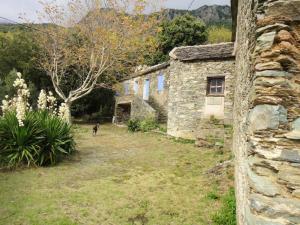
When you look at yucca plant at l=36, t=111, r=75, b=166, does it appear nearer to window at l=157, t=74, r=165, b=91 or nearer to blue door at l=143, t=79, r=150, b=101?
window at l=157, t=74, r=165, b=91

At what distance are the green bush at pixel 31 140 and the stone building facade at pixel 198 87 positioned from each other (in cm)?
653

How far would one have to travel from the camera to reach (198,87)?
14.4m

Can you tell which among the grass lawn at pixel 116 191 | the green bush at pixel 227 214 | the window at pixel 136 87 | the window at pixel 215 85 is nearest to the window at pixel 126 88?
the window at pixel 136 87

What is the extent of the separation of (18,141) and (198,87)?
888cm

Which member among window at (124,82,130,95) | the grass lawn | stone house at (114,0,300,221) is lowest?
the grass lawn

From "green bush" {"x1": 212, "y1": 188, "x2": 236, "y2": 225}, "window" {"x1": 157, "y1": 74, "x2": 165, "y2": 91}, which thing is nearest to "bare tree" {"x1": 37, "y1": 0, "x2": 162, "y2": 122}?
"window" {"x1": 157, "y1": 74, "x2": 165, "y2": 91}

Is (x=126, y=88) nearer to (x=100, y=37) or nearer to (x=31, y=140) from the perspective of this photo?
(x=100, y=37)

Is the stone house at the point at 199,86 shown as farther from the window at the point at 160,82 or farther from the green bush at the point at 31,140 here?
the green bush at the point at 31,140

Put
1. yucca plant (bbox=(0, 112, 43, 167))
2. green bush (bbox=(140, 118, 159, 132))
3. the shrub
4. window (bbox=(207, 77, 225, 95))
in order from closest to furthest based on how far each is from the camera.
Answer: yucca plant (bbox=(0, 112, 43, 167)), window (bbox=(207, 77, 225, 95)), green bush (bbox=(140, 118, 159, 132)), the shrub

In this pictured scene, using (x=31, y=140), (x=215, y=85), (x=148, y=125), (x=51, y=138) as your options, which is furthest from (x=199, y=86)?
(x=31, y=140)

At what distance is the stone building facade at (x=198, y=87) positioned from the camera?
13484 mm

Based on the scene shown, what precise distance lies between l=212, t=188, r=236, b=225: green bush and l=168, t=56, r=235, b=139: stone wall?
7.99 m

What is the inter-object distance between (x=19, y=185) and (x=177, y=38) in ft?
70.8

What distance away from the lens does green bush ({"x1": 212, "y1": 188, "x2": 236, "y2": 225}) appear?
504 cm
